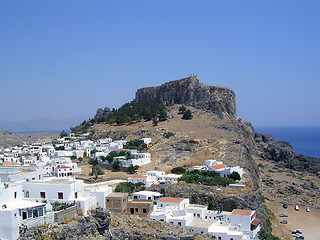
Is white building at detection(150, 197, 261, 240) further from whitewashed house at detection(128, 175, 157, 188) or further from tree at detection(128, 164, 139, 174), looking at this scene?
tree at detection(128, 164, 139, 174)

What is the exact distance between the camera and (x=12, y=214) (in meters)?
16.2

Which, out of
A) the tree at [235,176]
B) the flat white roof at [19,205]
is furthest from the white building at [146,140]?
the flat white roof at [19,205]

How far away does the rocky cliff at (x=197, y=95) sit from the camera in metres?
74.6

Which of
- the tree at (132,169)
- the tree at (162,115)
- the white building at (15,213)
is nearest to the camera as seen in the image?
the white building at (15,213)

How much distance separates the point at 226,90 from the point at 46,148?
1680 inches

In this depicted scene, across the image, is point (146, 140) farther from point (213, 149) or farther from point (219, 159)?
point (219, 159)

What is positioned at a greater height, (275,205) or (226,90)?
(226,90)

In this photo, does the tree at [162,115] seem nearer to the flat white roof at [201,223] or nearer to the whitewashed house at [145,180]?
the whitewashed house at [145,180]

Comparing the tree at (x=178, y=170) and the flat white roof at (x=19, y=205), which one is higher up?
the flat white roof at (x=19, y=205)

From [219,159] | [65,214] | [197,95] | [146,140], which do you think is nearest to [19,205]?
[65,214]

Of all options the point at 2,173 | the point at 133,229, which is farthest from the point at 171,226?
the point at 2,173

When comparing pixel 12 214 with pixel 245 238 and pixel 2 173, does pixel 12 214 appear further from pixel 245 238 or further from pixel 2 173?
pixel 245 238

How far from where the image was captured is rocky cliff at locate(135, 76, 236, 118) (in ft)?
245

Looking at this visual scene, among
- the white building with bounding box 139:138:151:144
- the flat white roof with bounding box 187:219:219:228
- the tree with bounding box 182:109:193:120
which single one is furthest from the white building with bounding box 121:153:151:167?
the flat white roof with bounding box 187:219:219:228
